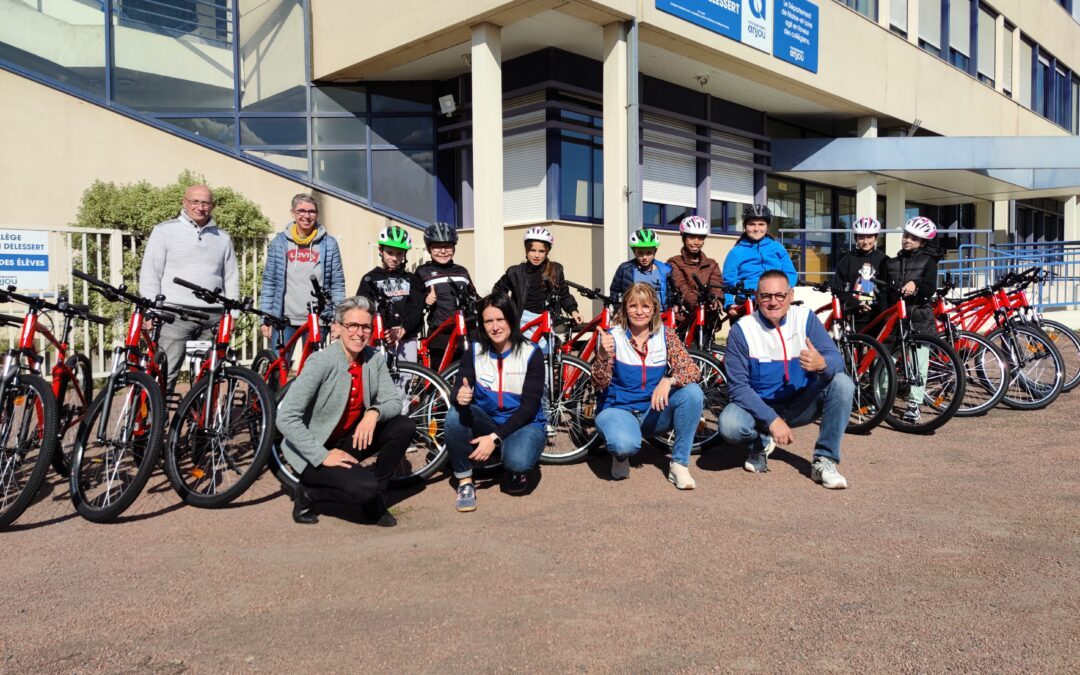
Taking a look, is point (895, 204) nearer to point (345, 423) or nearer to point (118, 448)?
point (345, 423)

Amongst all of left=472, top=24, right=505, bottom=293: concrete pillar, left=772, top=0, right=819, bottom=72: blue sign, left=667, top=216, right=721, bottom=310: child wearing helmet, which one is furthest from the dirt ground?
left=772, top=0, right=819, bottom=72: blue sign

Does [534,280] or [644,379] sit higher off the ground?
[534,280]

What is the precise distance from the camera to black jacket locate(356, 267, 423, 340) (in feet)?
18.5

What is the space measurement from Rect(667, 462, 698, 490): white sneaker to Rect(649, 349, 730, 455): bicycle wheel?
617mm

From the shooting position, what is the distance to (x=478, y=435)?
4.40 m

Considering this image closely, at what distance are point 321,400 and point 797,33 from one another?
12301mm

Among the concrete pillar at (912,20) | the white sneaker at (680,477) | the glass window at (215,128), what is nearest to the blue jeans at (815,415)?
the white sneaker at (680,477)

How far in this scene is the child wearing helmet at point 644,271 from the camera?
6.40 m

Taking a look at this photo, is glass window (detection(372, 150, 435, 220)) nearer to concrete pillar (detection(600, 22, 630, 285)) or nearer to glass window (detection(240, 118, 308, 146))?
glass window (detection(240, 118, 308, 146))

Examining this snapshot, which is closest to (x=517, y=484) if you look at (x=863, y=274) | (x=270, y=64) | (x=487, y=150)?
(x=863, y=274)

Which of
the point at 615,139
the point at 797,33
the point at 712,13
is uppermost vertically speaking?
the point at 797,33

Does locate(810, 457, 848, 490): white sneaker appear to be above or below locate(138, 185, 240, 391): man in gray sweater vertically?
below

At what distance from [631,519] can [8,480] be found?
11.1ft

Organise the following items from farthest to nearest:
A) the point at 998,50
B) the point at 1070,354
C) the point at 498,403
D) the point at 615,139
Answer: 1. the point at 998,50
2. the point at 615,139
3. the point at 1070,354
4. the point at 498,403
